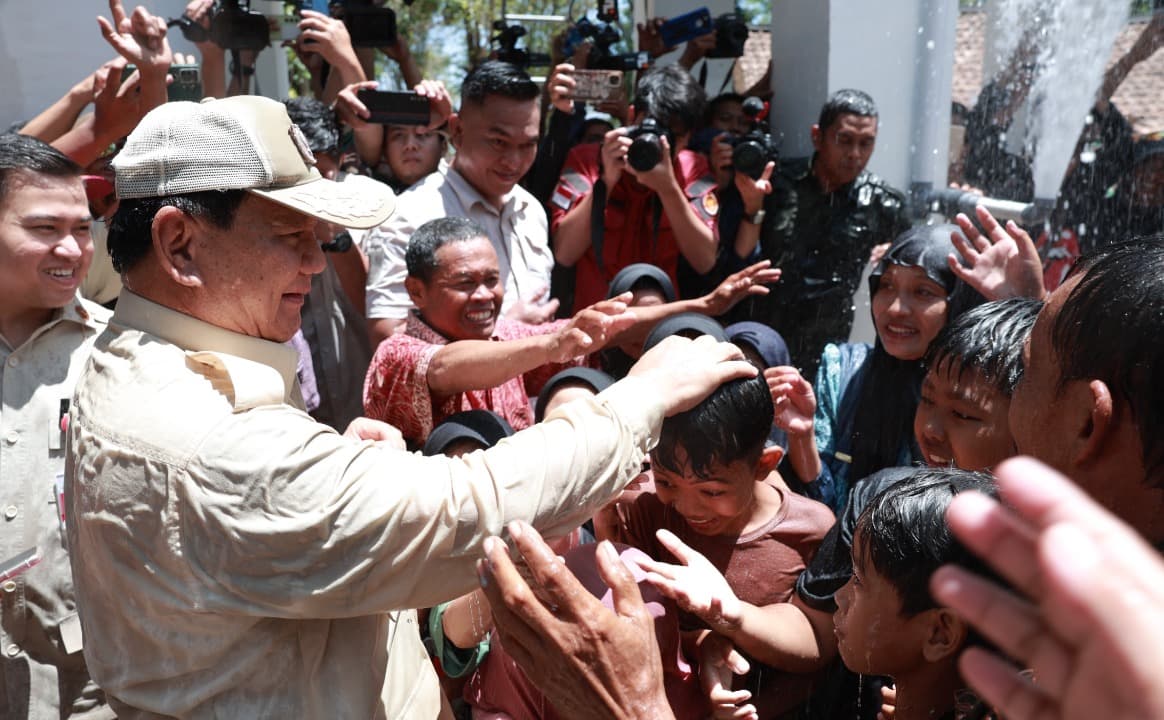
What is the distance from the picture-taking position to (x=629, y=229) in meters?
4.25

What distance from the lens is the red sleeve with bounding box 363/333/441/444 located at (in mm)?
3062

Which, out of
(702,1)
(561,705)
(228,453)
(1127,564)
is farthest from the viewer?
(702,1)

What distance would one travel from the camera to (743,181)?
4176 mm

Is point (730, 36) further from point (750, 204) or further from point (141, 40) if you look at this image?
point (141, 40)

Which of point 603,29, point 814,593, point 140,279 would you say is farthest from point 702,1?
point 140,279

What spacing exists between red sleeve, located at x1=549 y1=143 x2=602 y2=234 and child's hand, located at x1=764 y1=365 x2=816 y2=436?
1672mm

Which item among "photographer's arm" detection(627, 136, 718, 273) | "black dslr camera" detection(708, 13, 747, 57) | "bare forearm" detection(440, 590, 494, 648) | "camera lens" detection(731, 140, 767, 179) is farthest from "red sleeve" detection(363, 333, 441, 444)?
"black dslr camera" detection(708, 13, 747, 57)

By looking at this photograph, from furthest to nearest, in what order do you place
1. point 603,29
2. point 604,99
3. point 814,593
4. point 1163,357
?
1. point 603,29
2. point 604,99
3. point 814,593
4. point 1163,357

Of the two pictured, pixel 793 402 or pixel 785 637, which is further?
pixel 793 402

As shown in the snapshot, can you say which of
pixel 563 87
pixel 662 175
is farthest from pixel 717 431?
pixel 563 87

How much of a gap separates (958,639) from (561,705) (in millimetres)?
719

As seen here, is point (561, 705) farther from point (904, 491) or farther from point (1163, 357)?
point (1163, 357)

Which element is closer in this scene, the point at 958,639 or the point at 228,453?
the point at 228,453

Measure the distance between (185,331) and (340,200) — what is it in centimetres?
33
